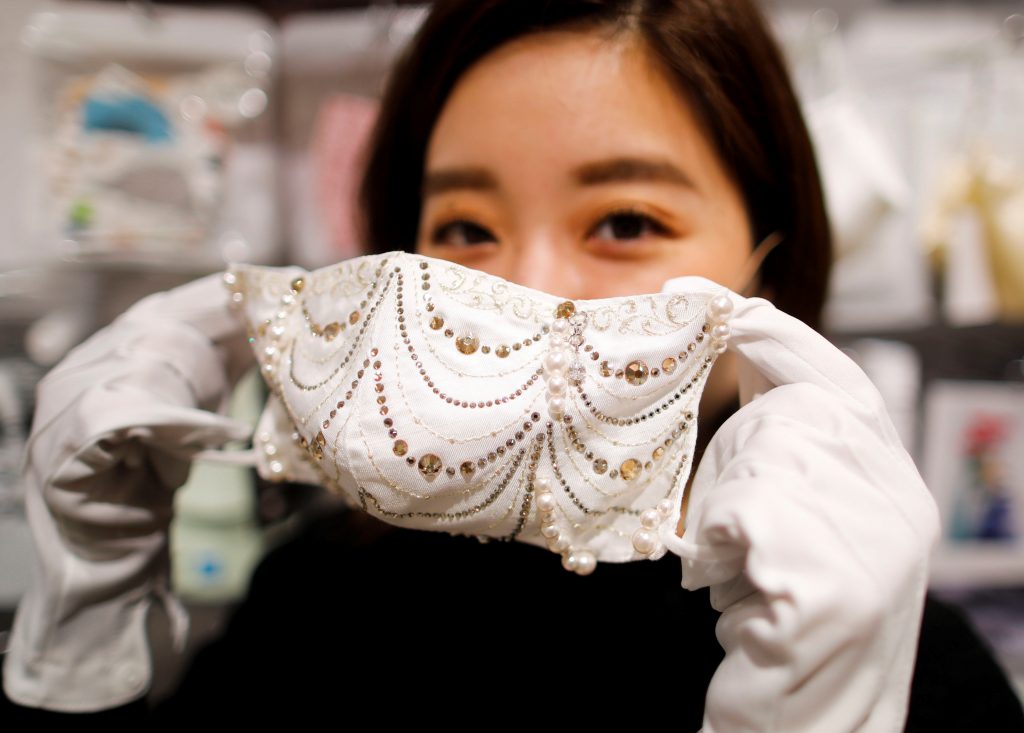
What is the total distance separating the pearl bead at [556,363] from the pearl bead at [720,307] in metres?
0.10

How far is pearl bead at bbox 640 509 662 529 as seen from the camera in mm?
388

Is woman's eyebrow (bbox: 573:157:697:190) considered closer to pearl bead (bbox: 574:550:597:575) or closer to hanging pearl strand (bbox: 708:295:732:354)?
hanging pearl strand (bbox: 708:295:732:354)

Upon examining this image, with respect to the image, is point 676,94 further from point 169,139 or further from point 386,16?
point 169,139

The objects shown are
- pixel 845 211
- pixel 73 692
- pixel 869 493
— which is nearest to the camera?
pixel 869 493

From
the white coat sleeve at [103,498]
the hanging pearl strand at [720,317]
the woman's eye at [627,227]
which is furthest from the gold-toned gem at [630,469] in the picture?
the white coat sleeve at [103,498]

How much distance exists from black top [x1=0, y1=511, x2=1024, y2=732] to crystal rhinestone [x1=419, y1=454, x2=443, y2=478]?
267 millimetres

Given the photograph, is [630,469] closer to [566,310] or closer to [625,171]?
[566,310]

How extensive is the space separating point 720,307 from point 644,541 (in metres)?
0.17

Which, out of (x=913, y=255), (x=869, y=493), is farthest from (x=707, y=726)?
(x=913, y=255)

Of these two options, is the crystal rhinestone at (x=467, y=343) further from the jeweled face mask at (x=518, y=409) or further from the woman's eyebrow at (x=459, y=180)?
the woman's eyebrow at (x=459, y=180)

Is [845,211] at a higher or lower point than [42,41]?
lower

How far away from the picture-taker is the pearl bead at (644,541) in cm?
38

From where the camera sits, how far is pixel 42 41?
92 centimetres

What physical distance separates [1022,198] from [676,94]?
2.54 ft
